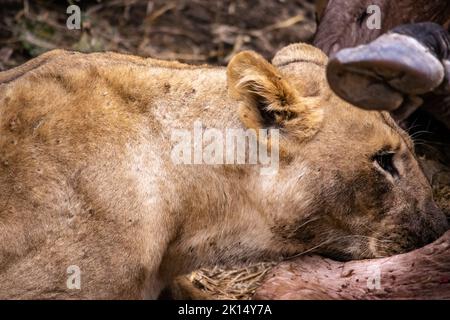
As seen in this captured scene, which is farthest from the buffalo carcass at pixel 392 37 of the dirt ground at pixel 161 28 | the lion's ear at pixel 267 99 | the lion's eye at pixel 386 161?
the dirt ground at pixel 161 28

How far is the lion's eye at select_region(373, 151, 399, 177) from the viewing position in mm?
3543

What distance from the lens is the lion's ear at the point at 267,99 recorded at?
132 inches

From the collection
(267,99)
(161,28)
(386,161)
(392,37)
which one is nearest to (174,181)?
(267,99)

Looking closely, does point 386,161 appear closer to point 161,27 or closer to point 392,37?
point 392,37

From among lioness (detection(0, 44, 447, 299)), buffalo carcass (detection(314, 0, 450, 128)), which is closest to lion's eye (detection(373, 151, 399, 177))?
lioness (detection(0, 44, 447, 299))

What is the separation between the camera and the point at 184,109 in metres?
3.55

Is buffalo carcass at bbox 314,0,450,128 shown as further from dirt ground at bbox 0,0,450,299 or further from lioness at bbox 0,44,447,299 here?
dirt ground at bbox 0,0,450,299

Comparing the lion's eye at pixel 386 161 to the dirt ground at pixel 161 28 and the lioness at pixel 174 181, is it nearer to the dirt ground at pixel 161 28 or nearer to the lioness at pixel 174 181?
the lioness at pixel 174 181

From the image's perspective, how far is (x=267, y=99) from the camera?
11.2 feet

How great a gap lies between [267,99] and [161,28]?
12.3 feet

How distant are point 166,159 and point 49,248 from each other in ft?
1.85

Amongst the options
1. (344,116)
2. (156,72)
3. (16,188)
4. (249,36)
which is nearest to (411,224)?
(344,116)

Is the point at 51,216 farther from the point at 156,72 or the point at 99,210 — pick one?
the point at 156,72

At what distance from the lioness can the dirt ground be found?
2.58 metres
